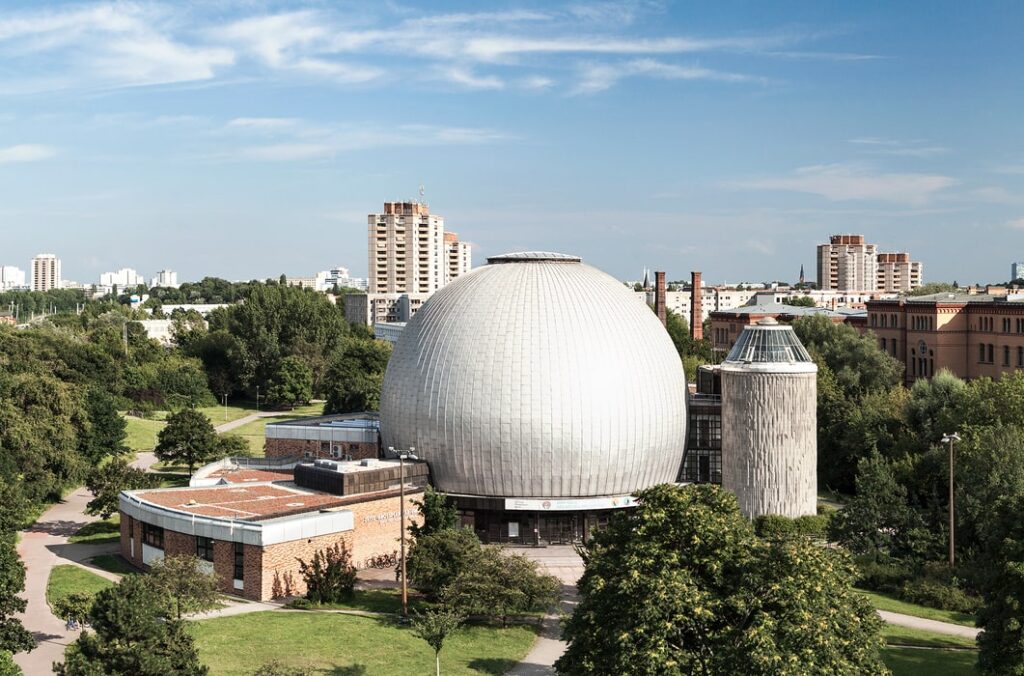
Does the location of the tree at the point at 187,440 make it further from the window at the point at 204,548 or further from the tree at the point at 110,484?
the window at the point at 204,548

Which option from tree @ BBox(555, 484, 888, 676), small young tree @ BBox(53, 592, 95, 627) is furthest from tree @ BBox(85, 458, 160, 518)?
tree @ BBox(555, 484, 888, 676)

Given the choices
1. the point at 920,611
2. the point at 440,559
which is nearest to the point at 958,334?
the point at 920,611

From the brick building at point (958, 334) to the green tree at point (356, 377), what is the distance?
47843 millimetres

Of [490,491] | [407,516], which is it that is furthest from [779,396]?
[407,516]

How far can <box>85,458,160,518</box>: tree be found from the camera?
2234 inches

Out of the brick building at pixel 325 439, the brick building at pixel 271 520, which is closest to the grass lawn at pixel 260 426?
the brick building at pixel 325 439

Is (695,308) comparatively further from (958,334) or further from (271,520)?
(271,520)

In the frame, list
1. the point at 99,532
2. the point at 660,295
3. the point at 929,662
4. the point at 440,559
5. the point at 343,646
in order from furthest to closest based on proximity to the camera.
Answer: the point at 660,295 → the point at 99,532 → the point at 440,559 → the point at 343,646 → the point at 929,662

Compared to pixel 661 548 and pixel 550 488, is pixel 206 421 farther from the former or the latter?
pixel 661 548

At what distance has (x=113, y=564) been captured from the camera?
50250 millimetres

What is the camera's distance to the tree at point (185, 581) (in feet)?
119

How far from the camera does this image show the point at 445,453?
5647cm

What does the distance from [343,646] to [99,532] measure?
26804 millimetres

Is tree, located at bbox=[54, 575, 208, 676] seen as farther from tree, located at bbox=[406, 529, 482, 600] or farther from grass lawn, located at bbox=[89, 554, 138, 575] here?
grass lawn, located at bbox=[89, 554, 138, 575]
